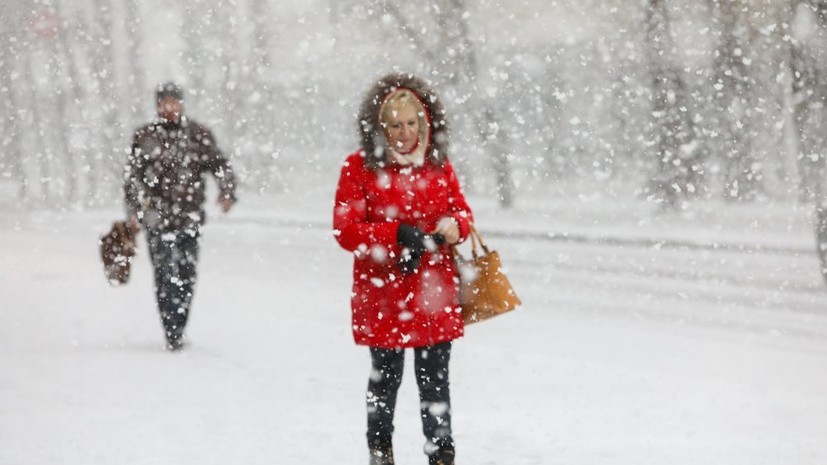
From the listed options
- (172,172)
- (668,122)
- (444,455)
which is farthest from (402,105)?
(668,122)

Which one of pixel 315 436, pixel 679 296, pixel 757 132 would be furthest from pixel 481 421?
pixel 757 132

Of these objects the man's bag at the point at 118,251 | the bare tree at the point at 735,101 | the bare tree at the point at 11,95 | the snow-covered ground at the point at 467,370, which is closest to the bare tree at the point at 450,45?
the bare tree at the point at 735,101

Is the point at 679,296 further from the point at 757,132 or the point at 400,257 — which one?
the point at 757,132

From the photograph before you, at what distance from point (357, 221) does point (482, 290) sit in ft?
1.86

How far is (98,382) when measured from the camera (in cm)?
640

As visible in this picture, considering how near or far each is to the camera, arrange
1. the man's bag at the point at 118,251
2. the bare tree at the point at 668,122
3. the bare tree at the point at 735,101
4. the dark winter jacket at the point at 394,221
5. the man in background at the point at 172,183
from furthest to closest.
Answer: the bare tree at the point at 668,122, the bare tree at the point at 735,101, the man's bag at the point at 118,251, the man in background at the point at 172,183, the dark winter jacket at the point at 394,221

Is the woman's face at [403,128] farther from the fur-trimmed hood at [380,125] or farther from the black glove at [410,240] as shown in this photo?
the black glove at [410,240]

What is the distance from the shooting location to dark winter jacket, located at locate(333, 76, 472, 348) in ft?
13.3

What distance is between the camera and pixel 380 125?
4082 millimetres

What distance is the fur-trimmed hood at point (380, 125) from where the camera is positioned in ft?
13.4

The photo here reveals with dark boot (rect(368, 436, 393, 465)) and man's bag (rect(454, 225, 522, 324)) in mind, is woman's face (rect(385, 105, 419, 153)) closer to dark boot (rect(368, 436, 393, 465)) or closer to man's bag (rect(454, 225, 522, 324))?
man's bag (rect(454, 225, 522, 324))

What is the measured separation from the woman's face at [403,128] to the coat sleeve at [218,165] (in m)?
3.15

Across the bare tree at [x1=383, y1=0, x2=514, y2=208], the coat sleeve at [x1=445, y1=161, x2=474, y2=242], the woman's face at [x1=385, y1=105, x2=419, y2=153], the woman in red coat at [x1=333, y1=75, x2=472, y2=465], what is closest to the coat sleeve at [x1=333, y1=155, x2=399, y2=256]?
the woman in red coat at [x1=333, y1=75, x2=472, y2=465]

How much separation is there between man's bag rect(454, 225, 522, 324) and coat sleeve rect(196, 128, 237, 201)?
3.17 meters
